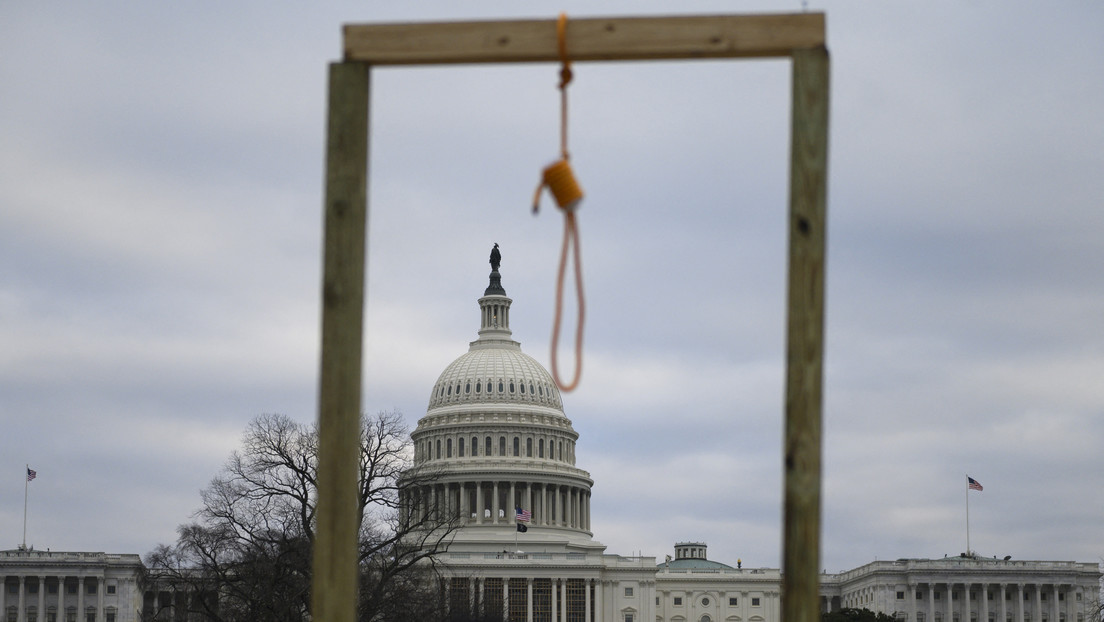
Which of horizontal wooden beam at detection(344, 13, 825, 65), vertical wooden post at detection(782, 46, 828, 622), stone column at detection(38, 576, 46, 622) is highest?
stone column at detection(38, 576, 46, 622)

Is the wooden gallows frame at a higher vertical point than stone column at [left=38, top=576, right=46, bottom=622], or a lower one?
lower

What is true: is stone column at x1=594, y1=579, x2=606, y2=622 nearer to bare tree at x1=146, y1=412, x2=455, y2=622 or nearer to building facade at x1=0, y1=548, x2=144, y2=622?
building facade at x1=0, y1=548, x2=144, y2=622

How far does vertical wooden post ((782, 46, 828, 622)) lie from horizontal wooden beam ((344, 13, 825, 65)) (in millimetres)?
474

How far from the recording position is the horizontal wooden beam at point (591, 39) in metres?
12.0

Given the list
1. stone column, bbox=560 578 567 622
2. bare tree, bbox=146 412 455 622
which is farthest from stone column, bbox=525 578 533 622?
bare tree, bbox=146 412 455 622

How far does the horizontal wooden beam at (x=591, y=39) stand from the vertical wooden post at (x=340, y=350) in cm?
53

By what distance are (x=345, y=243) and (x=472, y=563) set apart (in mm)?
174301

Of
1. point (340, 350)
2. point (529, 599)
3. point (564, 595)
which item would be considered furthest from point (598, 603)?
point (340, 350)

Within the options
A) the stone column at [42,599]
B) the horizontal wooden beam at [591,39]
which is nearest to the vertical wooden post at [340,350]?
the horizontal wooden beam at [591,39]

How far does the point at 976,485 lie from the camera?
17062 cm

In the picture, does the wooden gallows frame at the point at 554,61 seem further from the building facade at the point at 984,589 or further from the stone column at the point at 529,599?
the building facade at the point at 984,589

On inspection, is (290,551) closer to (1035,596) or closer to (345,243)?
(345,243)

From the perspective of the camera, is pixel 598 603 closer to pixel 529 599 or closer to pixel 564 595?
pixel 564 595

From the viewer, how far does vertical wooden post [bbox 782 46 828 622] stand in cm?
1165
